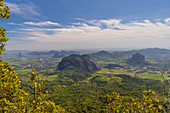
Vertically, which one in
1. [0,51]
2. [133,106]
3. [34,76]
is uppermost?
[0,51]

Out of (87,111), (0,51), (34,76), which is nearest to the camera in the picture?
(34,76)

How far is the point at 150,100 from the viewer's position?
8.45m

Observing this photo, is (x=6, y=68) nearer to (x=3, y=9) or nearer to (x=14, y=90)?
(x=14, y=90)

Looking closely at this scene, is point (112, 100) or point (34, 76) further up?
point (34, 76)

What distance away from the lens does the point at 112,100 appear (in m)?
10.5

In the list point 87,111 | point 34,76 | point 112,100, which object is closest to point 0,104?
point 34,76

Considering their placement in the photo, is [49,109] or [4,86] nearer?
[4,86]

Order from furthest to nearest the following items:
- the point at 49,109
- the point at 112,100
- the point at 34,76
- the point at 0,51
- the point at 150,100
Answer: the point at 49,109 < the point at 0,51 < the point at 112,100 < the point at 34,76 < the point at 150,100

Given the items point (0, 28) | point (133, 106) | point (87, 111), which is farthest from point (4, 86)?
point (87, 111)

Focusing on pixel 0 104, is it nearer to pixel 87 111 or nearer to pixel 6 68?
pixel 6 68

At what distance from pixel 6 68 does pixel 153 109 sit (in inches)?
568

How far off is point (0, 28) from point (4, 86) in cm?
605

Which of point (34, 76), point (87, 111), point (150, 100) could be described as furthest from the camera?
point (87, 111)

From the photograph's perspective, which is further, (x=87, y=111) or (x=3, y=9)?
(x=87, y=111)
